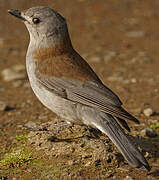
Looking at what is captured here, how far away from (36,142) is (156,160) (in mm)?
1845

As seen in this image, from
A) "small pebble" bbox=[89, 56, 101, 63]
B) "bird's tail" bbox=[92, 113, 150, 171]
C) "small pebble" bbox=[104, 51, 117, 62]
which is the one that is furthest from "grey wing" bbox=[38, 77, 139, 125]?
"small pebble" bbox=[104, 51, 117, 62]

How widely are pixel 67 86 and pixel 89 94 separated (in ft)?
1.34

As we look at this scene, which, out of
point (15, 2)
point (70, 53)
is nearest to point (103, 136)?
point (70, 53)

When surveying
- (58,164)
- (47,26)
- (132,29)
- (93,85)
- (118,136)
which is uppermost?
(47,26)

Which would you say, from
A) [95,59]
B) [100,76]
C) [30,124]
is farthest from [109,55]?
[30,124]

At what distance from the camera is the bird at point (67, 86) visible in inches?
223

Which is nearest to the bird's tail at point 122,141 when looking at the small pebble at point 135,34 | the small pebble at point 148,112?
the small pebble at point 148,112

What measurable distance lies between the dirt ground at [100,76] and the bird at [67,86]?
420 millimetres

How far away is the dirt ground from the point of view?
230 inches

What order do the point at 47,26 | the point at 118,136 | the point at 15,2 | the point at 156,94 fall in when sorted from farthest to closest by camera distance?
the point at 15,2
the point at 156,94
the point at 47,26
the point at 118,136

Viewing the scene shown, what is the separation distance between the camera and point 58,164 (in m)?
5.83

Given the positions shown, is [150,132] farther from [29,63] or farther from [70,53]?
[29,63]

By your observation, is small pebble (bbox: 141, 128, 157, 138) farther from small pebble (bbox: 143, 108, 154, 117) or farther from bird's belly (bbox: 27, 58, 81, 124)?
bird's belly (bbox: 27, 58, 81, 124)

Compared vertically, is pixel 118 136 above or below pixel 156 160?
above
